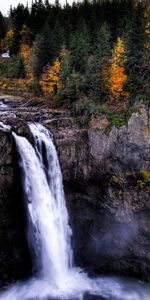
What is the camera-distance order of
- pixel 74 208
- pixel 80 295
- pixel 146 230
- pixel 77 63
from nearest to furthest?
pixel 80 295
pixel 146 230
pixel 74 208
pixel 77 63

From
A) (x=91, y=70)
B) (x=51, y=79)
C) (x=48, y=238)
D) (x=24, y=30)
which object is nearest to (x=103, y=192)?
(x=48, y=238)

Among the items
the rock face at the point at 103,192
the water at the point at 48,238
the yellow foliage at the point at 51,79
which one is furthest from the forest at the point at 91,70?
the water at the point at 48,238

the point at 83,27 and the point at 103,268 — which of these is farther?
the point at 83,27

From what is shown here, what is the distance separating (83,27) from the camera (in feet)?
121

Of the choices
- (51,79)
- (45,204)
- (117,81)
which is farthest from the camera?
(51,79)

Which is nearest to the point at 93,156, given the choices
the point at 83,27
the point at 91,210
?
the point at 91,210

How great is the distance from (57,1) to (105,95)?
60.1m

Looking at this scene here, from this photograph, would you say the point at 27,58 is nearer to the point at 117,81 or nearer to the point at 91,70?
the point at 91,70

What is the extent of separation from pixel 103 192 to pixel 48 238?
4922mm

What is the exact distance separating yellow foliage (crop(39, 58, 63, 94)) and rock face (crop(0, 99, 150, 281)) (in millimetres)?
7684

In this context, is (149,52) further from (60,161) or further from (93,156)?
(60,161)

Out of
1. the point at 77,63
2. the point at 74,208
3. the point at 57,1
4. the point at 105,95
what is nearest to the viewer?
the point at 74,208

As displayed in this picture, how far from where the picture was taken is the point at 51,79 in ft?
100.0

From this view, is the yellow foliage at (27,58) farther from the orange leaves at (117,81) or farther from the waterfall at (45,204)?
the waterfall at (45,204)
